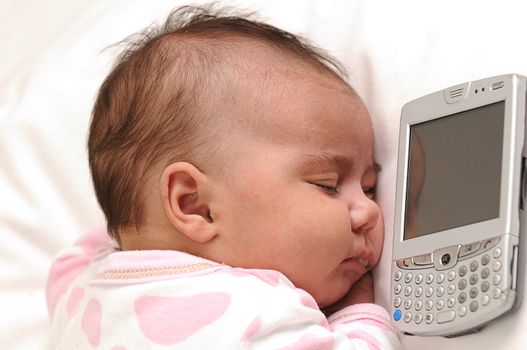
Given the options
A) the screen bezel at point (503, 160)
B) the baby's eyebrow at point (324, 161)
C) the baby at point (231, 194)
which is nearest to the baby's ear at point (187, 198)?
the baby at point (231, 194)

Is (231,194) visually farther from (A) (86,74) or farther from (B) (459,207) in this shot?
(A) (86,74)

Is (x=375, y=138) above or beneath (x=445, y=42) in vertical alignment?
beneath

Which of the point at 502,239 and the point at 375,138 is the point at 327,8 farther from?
the point at 502,239

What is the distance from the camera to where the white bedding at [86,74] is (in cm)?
100

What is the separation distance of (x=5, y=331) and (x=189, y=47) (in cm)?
54

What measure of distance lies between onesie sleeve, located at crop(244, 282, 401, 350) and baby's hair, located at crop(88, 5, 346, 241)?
7.8 inches

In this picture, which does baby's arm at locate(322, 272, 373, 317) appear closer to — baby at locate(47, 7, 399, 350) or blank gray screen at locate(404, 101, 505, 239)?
baby at locate(47, 7, 399, 350)

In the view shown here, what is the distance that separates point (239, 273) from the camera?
0.97m

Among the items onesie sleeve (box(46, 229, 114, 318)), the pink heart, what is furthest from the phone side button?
onesie sleeve (box(46, 229, 114, 318))

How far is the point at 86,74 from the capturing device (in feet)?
4.73

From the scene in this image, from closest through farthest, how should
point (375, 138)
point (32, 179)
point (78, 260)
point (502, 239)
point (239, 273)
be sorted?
point (502, 239) → point (239, 273) → point (375, 138) → point (78, 260) → point (32, 179)

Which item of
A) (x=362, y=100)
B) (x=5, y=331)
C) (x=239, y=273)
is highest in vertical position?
(x=362, y=100)


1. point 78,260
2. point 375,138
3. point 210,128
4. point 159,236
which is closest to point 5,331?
point 78,260

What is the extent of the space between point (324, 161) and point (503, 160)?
0.79 feet
